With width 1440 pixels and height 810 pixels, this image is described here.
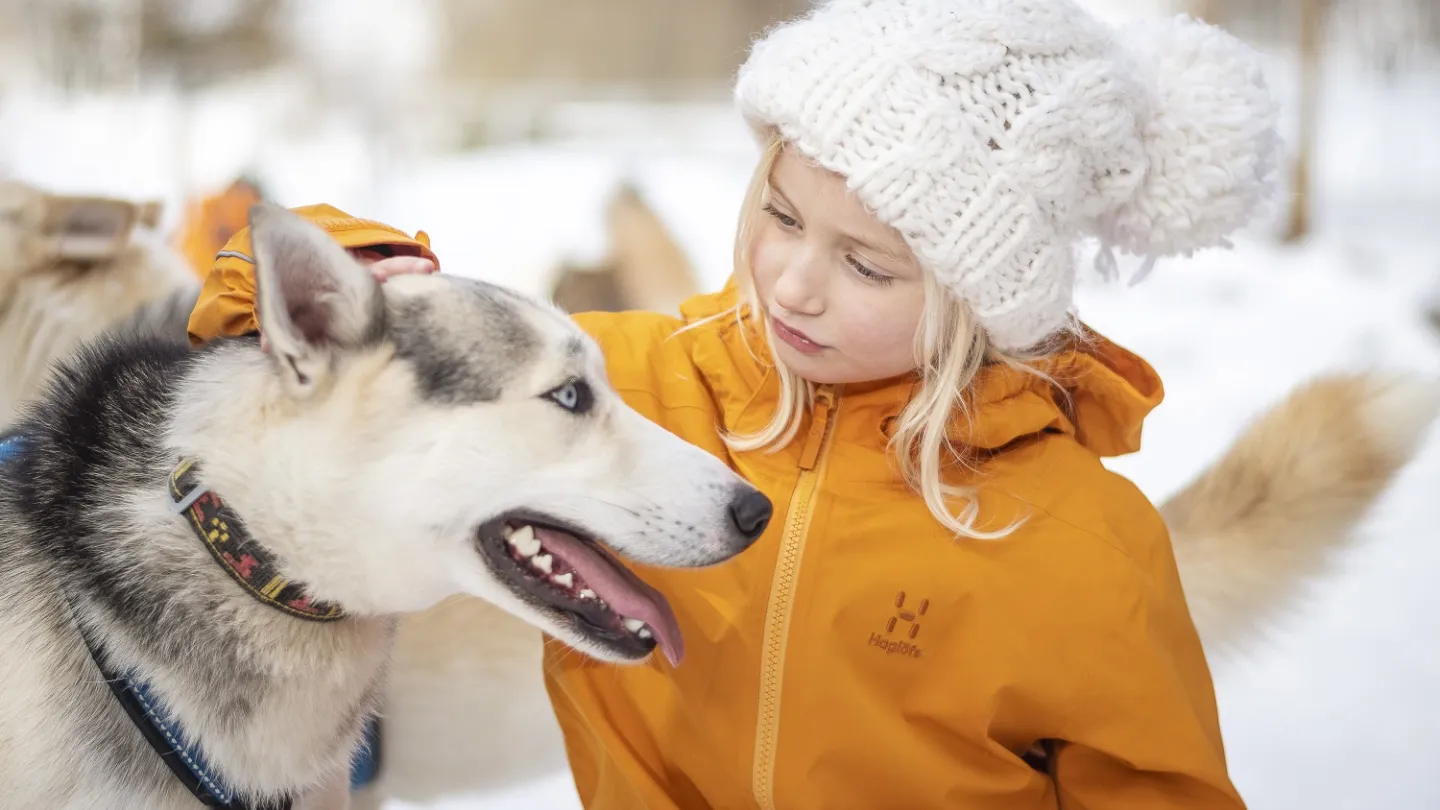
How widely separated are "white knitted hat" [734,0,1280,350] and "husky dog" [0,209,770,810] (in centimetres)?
31

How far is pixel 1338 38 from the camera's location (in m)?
2.83

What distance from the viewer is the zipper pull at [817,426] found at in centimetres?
105

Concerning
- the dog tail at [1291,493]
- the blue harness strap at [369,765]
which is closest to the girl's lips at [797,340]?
the dog tail at [1291,493]

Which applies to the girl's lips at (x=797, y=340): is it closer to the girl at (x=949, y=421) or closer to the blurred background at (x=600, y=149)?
the girl at (x=949, y=421)

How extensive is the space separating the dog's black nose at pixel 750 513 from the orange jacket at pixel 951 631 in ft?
0.55

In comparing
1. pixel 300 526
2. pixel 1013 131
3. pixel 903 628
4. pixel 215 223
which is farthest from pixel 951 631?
pixel 215 223

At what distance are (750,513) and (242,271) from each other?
54cm

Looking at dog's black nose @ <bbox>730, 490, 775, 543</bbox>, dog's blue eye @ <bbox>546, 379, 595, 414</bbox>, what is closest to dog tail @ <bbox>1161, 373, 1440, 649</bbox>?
dog's black nose @ <bbox>730, 490, 775, 543</bbox>

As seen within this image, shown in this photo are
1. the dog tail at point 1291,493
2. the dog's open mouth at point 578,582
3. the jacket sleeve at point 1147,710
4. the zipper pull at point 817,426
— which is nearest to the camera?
the dog's open mouth at point 578,582

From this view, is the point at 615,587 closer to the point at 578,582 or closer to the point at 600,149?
the point at 578,582

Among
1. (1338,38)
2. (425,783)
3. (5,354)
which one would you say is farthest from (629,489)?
(1338,38)

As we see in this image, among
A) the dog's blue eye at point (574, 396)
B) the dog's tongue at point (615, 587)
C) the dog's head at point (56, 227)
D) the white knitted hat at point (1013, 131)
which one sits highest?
the white knitted hat at point (1013, 131)

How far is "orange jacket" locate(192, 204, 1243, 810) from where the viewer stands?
957 mm

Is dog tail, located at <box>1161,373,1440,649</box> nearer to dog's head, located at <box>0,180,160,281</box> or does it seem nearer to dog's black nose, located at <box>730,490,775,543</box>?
dog's black nose, located at <box>730,490,775,543</box>
